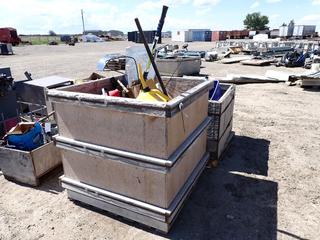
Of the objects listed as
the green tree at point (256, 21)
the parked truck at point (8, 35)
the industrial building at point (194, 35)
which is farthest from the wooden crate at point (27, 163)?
the green tree at point (256, 21)

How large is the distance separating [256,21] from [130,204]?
10051 centimetres

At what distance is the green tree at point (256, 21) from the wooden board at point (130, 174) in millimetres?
97318

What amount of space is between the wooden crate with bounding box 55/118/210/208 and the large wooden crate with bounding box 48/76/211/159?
9 centimetres

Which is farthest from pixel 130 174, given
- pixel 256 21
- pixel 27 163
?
pixel 256 21

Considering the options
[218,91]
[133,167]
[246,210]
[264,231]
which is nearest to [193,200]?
[246,210]

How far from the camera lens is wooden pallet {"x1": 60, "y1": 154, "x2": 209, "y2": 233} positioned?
297 cm

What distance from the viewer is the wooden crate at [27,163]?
3842 millimetres

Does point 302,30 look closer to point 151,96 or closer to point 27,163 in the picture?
point 151,96

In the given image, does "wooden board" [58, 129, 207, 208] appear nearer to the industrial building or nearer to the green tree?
the industrial building

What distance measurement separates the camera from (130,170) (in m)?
2.98

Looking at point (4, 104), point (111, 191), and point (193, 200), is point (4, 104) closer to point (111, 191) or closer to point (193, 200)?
point (111, 191)

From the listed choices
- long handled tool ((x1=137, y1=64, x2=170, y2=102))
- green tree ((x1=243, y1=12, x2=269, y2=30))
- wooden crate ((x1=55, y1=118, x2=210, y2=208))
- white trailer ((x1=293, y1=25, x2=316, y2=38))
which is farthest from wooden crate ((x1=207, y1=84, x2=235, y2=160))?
green tree ((x1=243, y1=12, x2=269, y2=30))

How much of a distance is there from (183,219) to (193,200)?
0.43 m

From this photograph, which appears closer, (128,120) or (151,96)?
(128,120)
